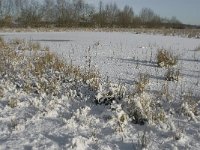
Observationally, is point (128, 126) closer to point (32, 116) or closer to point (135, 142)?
point (135, 142)

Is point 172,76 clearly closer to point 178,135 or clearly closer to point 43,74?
point 43,74

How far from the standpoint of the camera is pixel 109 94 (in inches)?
221

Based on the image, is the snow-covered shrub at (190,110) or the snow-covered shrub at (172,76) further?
the snow-covered shrub at (172,76)

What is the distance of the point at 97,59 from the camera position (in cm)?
997

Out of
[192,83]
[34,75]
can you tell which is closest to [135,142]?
[192,83]

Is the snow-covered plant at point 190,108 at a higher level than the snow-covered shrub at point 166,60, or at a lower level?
lower

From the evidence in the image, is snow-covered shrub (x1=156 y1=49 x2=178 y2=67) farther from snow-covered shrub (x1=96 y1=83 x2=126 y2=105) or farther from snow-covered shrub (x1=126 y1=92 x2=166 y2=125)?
snow-covered shrub (x1=126 y1=92 x2=166 y2=125)

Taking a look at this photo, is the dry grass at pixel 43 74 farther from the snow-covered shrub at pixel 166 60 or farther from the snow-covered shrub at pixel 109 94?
the snow-covered shrub at pixel 166 60

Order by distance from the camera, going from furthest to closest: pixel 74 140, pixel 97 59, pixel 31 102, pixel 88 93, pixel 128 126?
1. pixel 97 59
2. pixel 88 93
3. pixel 31 102
4. pixel 128 126
5. pixel 74 140

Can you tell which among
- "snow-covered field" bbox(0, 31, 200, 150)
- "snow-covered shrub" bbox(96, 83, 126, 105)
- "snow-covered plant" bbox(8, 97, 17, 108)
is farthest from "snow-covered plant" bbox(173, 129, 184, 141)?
"snow-covered plant" bbox(8, 97, 17, 108)

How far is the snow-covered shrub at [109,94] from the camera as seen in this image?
551 cm

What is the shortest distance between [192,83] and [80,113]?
9.13ft

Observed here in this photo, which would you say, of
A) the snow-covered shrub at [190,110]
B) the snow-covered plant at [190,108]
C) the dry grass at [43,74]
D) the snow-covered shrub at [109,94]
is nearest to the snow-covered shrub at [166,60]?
the dry grass at [43,74]

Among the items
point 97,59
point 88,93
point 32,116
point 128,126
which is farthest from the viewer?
point 97,59
